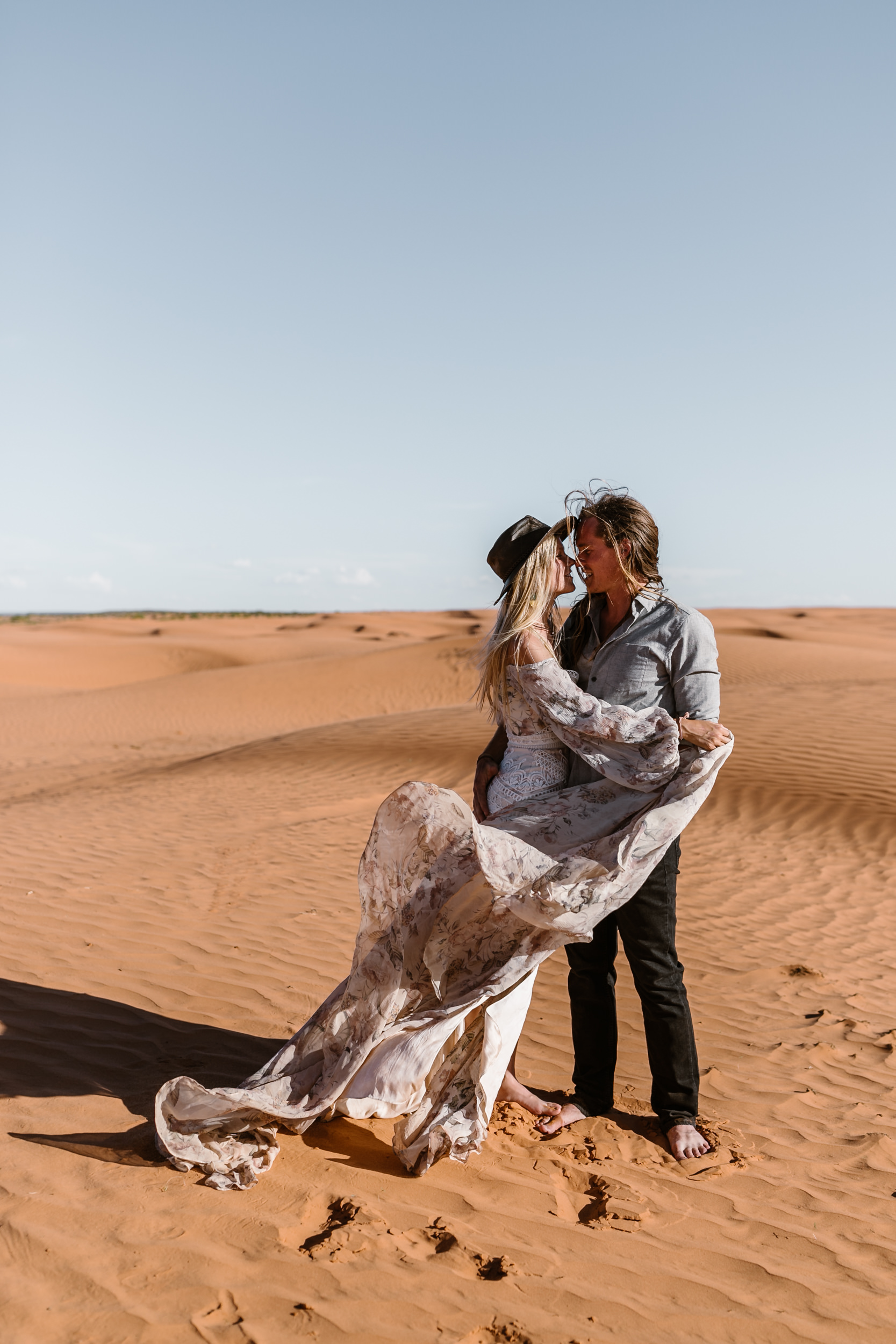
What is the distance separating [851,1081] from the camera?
14.1 feet

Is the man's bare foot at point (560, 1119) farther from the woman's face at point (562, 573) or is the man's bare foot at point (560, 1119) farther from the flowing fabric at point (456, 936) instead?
the woman's face at point (562, 573)

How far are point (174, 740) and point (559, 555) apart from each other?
690 inches

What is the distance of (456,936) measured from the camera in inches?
128

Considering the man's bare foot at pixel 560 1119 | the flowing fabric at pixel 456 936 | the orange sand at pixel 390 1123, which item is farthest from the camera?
the man's bare foot at pixel 560 1119

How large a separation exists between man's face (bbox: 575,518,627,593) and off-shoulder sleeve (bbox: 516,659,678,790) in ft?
1.29

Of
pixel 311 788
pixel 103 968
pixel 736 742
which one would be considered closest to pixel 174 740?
pixel 311 788

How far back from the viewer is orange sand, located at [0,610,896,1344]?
252 cm

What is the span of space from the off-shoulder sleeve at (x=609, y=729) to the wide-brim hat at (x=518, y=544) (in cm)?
39

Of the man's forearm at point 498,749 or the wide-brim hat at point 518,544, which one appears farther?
the man's forearm at point 498,749

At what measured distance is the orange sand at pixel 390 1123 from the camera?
8.26 feet

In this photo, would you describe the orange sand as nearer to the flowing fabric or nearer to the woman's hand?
the flowing fabric

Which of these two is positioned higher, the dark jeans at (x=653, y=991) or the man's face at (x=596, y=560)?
the man's face at (x=596, y=560)

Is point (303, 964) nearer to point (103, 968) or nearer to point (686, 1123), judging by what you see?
point (103, 968)

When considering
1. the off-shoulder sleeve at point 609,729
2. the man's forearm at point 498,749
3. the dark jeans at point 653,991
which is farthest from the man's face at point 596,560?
the dark jeans at point 653,991
